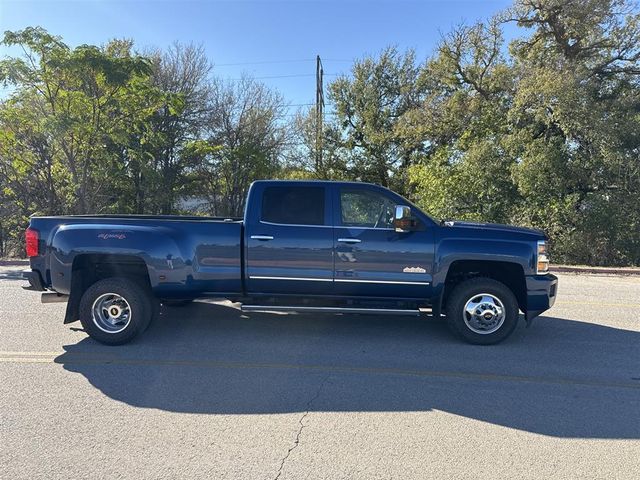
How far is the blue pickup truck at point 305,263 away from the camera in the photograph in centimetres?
551

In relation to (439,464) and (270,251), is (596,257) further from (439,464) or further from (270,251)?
(439,464)

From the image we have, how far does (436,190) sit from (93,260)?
15.2 m

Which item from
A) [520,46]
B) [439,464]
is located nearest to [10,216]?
[439,464]

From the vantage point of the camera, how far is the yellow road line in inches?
181

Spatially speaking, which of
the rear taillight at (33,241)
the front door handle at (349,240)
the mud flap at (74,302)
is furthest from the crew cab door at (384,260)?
the rear taillight at (33,241)

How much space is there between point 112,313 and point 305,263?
243cm

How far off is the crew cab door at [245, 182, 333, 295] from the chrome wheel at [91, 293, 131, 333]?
1.53 m

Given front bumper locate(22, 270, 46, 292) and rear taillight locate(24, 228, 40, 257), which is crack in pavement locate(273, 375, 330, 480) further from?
rear taillight locate(24, 228, 40, 257)

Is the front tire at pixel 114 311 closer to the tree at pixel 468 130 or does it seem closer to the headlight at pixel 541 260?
the headlight at pixel 541 260

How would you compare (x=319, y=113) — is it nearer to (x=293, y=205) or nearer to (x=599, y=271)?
(x=599, y=271)

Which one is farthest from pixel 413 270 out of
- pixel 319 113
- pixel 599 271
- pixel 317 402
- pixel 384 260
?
pixel 319 113

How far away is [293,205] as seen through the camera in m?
5.82

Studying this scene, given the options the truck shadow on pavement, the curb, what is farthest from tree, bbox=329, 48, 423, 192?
the truck shadow on pavement

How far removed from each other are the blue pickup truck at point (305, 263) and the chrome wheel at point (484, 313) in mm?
12
